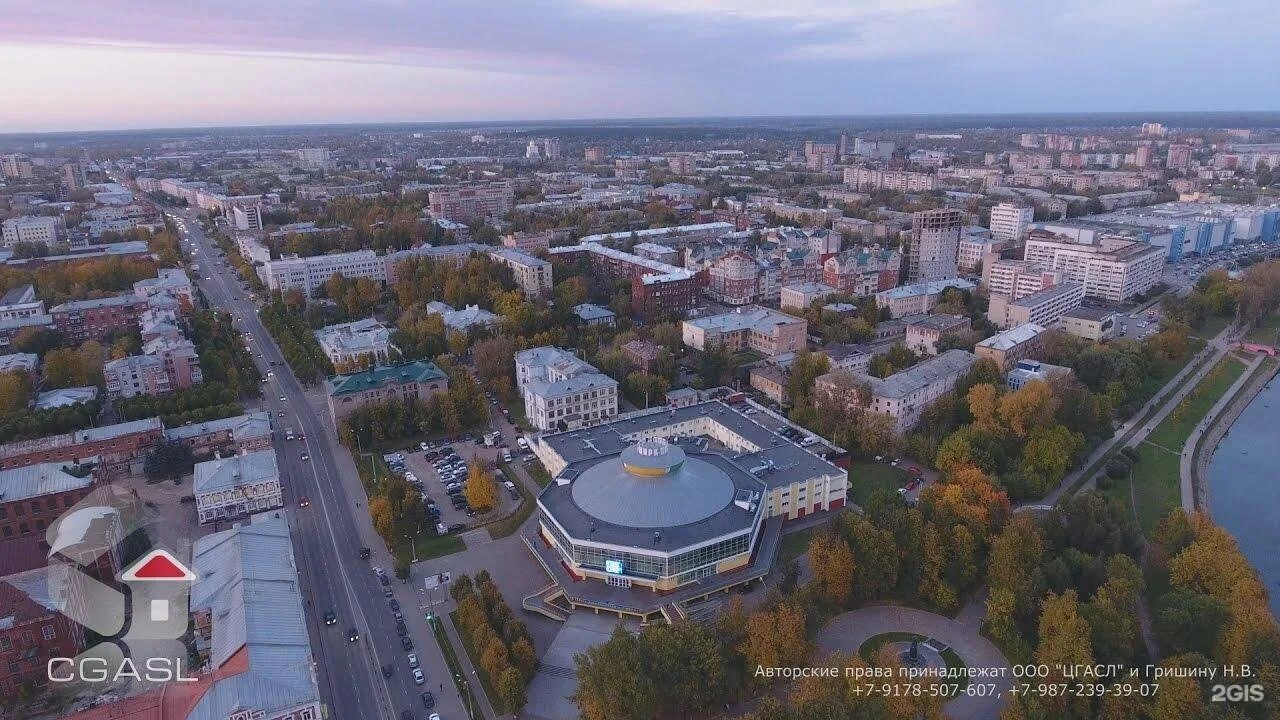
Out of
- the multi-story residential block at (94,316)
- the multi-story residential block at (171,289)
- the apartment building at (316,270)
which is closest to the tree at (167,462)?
the multi-story residential block at (94,316)

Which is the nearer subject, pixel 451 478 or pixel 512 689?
pixel 512 689

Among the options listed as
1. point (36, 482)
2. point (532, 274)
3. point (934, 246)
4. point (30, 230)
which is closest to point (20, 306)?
point (36, 482)

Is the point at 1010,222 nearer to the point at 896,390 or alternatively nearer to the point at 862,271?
the point at 862,271

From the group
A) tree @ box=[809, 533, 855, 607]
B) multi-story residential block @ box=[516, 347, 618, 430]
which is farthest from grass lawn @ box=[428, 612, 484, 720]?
multi-story residential block @ box=[516, 347, 618, 430]

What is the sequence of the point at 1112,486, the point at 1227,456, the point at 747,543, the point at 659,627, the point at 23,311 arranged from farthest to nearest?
the point at 23,311 < the point at 1227,456 < the point at 1112,486 < the point at 747,543 < the point at 659,627

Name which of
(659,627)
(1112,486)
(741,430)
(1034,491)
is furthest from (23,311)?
(1112,486)

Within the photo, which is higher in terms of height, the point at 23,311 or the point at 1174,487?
the point at 23,311

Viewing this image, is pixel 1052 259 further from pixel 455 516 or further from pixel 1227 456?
pixel 455 516
